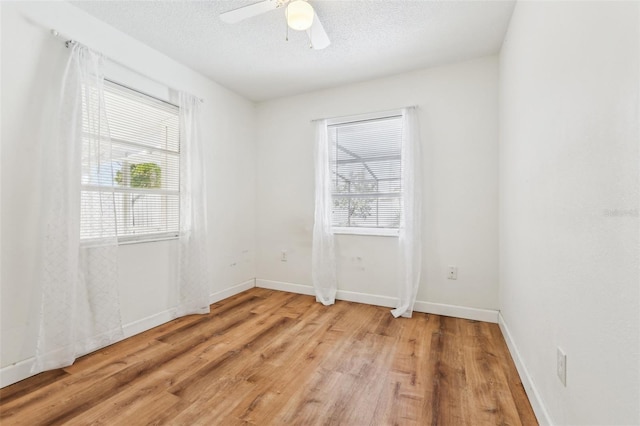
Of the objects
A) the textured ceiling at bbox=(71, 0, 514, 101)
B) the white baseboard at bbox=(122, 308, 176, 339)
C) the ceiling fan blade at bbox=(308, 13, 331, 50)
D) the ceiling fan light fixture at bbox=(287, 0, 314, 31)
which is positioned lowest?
the white baseboard at bbox=(122, 308, 176, 339)

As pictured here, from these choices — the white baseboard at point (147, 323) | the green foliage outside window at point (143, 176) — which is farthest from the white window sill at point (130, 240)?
the white baseboard at point (147, 323)

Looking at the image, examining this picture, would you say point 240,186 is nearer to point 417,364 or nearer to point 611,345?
point 417,364

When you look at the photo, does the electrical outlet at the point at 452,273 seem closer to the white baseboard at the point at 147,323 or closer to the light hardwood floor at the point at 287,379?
the light hardwood floor at the point at 287,379

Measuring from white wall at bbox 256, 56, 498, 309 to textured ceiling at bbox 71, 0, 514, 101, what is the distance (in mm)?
214

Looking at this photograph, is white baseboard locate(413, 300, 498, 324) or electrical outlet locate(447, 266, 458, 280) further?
electrical outlet locate(447, 266, 458, 280)

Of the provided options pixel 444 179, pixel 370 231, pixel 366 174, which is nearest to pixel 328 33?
pixel 366 174

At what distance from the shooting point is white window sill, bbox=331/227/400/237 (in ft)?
10.1

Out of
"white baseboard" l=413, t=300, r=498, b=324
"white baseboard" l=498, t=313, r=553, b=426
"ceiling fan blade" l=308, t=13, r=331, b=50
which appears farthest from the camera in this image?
"white baseboard" l=413, t=300, r=498, b=324

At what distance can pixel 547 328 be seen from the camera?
1354 millimetres

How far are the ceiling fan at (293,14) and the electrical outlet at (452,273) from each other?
7.84 feet

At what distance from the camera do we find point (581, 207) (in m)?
1.02

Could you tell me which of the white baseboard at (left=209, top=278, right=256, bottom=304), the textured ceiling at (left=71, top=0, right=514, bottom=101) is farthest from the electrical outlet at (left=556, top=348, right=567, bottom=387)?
the white baseboard at (left=209, top=278, right=256, bottom=304)

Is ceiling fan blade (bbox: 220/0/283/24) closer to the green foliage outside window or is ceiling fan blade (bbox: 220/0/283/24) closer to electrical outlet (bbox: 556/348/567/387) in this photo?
→ the green foliage outside window

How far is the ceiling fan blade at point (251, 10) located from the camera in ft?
5.85
